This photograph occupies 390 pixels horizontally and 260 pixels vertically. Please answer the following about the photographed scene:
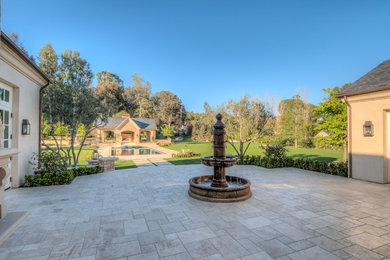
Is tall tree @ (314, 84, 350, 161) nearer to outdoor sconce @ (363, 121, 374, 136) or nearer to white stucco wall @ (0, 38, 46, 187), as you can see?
outdoor sconce @ (363, 121, 374, 136)

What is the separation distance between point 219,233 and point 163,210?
150cm

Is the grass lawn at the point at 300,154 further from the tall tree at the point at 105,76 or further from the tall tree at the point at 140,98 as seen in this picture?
the tall tree at the point at 105,76

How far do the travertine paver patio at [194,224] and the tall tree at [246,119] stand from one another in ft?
19.3

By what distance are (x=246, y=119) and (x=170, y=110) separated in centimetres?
2881

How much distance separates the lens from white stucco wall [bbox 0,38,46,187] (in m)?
4.97

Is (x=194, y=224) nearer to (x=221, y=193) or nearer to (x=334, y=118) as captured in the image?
(x=221, y=193)

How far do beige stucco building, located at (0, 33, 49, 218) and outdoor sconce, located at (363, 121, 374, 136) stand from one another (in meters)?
10.8

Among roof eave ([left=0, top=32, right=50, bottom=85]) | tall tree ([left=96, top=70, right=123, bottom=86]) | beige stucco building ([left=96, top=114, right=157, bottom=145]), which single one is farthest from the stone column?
tall tree ([left=96, top=70, right=123, bottom=86])

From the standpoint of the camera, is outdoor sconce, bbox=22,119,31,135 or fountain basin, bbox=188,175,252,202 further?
outdoor sconce, bbox=22,119,31,135

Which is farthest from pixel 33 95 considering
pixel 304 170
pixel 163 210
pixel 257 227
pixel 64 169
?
pixel 304 170

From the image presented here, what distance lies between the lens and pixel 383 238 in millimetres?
3020

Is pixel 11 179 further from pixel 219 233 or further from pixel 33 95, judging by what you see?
pixel 219 233

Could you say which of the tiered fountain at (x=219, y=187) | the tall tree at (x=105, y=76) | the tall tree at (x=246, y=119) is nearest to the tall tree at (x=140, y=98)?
the tall tree at (x=105, y=76)

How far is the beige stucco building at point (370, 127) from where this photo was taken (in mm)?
6449
